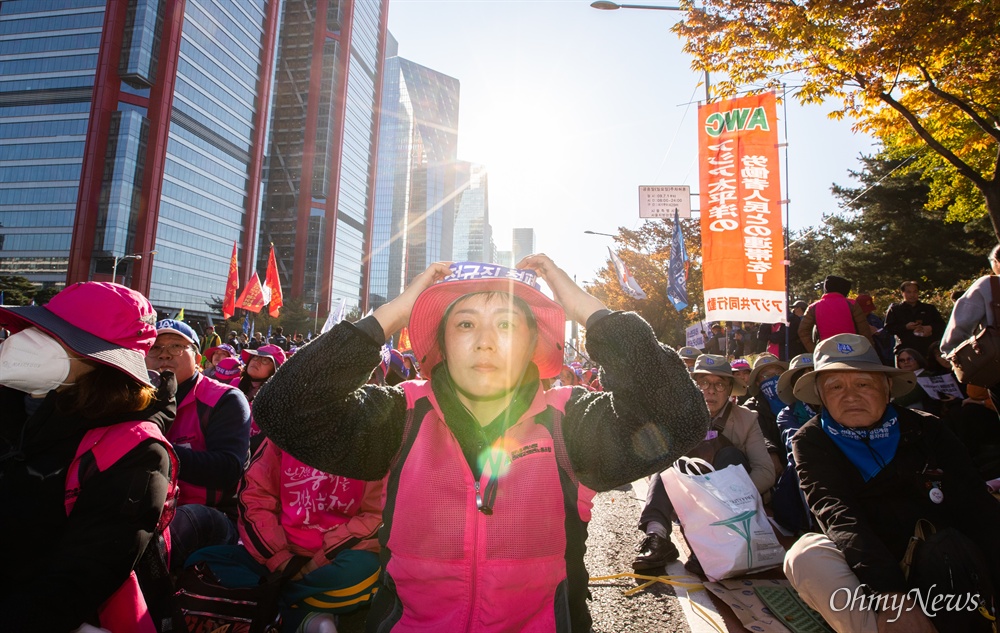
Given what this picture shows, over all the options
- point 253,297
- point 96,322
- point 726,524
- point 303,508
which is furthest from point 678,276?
point 253,297

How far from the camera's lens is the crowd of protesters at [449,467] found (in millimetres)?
1627

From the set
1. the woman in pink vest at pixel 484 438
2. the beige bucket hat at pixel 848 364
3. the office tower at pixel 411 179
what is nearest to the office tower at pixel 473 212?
the office tower at pixel 411 179

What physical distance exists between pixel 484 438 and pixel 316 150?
90.5 meters

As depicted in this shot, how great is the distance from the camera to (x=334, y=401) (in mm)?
1767

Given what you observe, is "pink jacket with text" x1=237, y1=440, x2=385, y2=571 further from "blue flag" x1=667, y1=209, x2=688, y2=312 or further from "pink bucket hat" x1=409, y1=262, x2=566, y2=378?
"blue flag" x1=667, y1=209, x2=688, y2=312

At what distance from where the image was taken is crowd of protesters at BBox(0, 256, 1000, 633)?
1.63 m

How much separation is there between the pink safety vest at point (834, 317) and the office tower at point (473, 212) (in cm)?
13869

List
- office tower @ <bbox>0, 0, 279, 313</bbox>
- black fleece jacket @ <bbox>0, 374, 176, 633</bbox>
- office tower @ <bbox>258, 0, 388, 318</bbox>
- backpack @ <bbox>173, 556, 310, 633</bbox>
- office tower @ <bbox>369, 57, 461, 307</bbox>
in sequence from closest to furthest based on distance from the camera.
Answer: black fleece jacket @ <bbox>0, 374, 176, 633</bbox>
backpack @ <bbox>173, 556, 310, 633</bbox>
office tower @ <bbox>0, 0, 279, 313</bbox>
office tower @ <bbox>258, 0, 388, 318</bbox>
office tower @ <bbox>369, 57, 461, 307</bbox>

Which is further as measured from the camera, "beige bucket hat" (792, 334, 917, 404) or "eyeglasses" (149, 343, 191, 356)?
"eyeglasses" (149, 343, 191, 356)

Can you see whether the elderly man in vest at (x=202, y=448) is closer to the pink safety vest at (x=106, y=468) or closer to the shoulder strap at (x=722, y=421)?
the pink safety vest at (x=106, y=468)

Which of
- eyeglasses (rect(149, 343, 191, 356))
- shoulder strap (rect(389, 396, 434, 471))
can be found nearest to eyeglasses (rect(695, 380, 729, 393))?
shoulder strap (rect(389, 396, 434, 471))

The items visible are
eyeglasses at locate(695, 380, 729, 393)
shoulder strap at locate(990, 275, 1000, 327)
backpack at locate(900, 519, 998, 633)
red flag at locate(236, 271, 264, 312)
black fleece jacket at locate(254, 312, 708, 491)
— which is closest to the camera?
black fleece jacket at locate(254, 312, 708, 491)

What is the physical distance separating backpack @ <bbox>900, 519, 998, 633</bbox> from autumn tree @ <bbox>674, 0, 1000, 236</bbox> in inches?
290

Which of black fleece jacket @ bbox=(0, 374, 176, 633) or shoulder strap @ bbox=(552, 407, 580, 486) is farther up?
shoulder strap @ bbox=(552, 407, 580, 486)
